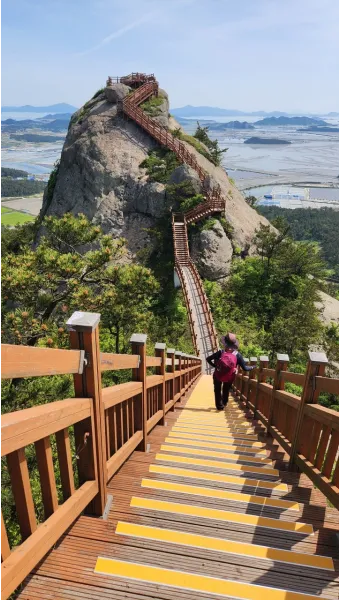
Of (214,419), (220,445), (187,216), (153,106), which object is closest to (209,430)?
(220,445)

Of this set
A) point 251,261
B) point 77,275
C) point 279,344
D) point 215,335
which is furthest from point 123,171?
point 77,275

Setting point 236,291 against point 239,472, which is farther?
point 236,291

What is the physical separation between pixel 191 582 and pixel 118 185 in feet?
92.7

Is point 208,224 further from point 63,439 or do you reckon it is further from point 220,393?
point 63,439

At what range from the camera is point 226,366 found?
6684 millimetres

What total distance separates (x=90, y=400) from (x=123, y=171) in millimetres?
28045

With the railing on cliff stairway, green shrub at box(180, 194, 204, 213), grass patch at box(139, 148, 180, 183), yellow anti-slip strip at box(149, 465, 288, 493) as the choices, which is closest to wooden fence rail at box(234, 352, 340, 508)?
yellow anti-slip strip at box(149, 465, 288, 493)

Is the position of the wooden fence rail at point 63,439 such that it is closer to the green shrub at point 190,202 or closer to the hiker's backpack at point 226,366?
the hiker's backpack at point 226,366

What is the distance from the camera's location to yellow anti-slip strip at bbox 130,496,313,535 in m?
2.68

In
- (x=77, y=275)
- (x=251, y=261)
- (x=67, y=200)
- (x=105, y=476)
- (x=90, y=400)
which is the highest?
(x=67, y=200)

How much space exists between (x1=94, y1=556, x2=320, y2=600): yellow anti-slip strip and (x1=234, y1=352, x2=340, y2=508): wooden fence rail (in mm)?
867

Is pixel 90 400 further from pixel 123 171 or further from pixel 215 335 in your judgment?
pixel 123 171

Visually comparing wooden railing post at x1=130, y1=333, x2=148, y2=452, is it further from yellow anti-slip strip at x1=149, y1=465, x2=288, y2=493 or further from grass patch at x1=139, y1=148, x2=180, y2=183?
grass patch at x1=139, y1=148, x2=180, y2=183

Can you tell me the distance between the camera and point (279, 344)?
65.4 ft
